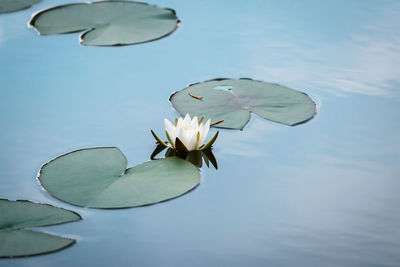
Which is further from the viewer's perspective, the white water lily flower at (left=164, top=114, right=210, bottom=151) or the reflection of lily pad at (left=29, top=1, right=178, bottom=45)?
the reflection of lily pad at (left=29, top=1, right=178, bottom=45)

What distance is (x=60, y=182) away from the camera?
6.49ft

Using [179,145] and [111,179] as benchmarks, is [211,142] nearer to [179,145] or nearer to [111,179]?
[179,145]

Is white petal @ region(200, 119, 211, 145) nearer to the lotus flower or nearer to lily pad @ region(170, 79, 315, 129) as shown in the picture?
the lotus flower

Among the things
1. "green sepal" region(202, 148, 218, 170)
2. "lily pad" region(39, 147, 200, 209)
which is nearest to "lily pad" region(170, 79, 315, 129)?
"green sepal" region(202, 148, 218, 170)

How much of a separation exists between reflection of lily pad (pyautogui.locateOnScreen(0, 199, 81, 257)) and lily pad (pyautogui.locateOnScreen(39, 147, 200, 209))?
0.09 metres

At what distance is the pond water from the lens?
1763 millimetres

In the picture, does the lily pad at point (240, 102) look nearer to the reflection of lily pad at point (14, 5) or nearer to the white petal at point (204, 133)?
the white petal at point (204, 133)

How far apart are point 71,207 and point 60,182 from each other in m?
0.14

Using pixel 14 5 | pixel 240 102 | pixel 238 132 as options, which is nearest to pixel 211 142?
pixel 238 132

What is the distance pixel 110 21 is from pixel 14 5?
26.4 inches

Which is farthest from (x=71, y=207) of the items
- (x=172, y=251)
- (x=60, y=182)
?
(x=172, y=251)

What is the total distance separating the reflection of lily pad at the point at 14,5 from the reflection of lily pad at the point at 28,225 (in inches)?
75.1

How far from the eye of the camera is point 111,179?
1.99 meters

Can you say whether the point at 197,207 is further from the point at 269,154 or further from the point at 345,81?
the point at 345,81
